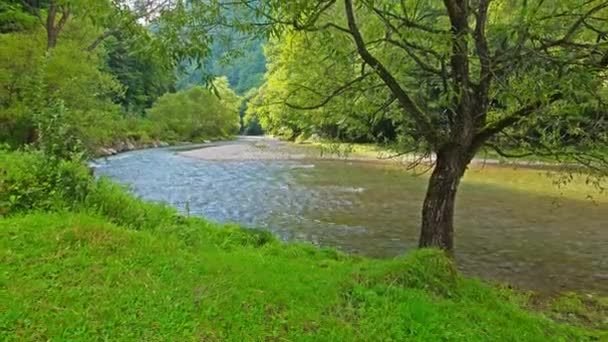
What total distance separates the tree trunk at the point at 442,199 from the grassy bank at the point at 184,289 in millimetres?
862

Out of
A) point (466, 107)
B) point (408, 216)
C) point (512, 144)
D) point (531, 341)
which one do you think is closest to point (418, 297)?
point (531, 341)

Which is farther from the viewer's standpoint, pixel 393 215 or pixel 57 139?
pixel 393 215

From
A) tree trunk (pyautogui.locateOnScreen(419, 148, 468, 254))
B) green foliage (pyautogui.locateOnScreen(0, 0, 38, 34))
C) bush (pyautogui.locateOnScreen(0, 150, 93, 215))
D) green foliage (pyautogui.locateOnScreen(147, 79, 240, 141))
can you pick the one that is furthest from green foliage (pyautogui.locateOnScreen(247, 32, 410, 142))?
green foliage (pyautogui.locateOnScreen(147, 79, 240, 141))

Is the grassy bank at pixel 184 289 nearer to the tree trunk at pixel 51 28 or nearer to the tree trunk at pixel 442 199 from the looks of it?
the tree trunk at pixel 442 199

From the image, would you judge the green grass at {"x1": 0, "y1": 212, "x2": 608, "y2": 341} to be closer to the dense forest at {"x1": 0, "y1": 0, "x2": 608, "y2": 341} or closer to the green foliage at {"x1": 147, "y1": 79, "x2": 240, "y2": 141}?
the dense forest at {"x1": 0, "y1": 0, "x2": 608, "y2": 341}

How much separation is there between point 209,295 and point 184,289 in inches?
9.2

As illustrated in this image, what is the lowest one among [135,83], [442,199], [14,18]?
[442,199]

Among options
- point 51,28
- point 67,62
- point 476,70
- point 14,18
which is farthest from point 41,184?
point 14,18

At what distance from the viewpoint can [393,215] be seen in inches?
504

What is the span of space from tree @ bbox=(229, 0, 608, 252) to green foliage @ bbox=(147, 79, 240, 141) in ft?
130

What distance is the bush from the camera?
5.45 meters

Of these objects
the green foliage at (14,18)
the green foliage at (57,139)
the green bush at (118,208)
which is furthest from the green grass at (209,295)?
the green foliage at (14,18)

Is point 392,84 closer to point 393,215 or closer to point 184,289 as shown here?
point 184,289

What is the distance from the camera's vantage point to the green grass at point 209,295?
10.9ft
